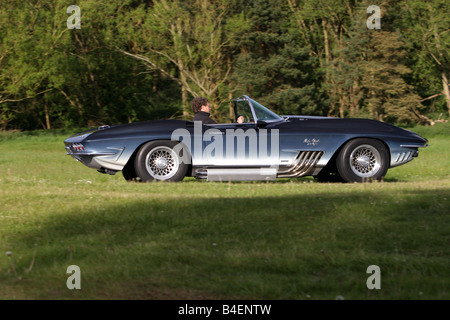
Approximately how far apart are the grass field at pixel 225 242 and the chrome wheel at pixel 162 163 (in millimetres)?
1130

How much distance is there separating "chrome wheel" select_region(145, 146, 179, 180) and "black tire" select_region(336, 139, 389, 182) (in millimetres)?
2626

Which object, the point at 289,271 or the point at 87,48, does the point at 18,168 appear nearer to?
the point at 289,271

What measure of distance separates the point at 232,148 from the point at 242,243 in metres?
3.93

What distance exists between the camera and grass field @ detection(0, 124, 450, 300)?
5.47m

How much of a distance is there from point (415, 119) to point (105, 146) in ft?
120

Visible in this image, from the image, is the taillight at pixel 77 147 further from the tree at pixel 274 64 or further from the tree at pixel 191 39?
the tree at pixel 274 64

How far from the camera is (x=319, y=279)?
222 inches

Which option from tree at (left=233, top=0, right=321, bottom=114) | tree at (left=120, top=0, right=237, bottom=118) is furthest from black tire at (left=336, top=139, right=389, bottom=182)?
tree at (left=233, top=0, right=321, bottom=114)
